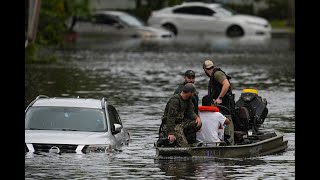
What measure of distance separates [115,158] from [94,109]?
1735mm

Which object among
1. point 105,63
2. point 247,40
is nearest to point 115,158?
point 105,63

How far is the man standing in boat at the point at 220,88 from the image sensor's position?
23250 mm

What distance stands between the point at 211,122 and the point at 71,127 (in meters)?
2.55

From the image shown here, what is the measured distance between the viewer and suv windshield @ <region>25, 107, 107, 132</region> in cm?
2286

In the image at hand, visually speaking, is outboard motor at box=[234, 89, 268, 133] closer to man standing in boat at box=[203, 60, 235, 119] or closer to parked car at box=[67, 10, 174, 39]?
man standing in boat at box=[203, 60, 235, 119]

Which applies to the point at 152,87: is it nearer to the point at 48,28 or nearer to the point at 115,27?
the point at 48,28

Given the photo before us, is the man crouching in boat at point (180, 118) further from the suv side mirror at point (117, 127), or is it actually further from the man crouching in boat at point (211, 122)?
the suv side mirror at point (117, 127)

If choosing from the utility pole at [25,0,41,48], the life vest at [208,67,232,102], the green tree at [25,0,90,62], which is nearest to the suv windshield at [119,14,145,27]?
the green tree at [25,0,90,62]

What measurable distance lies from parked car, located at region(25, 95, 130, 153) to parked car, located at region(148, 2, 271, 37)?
4966 centimetres

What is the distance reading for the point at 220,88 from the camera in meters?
23.5

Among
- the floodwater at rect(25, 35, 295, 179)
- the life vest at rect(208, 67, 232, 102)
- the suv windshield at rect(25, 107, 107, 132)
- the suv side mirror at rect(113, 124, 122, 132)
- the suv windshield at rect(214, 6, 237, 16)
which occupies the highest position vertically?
the suv windshield at rect(214, 6, 237, 16)

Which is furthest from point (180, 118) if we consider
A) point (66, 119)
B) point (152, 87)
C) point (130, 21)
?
point (130, 21)

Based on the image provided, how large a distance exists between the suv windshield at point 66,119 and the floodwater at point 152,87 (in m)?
0.76
